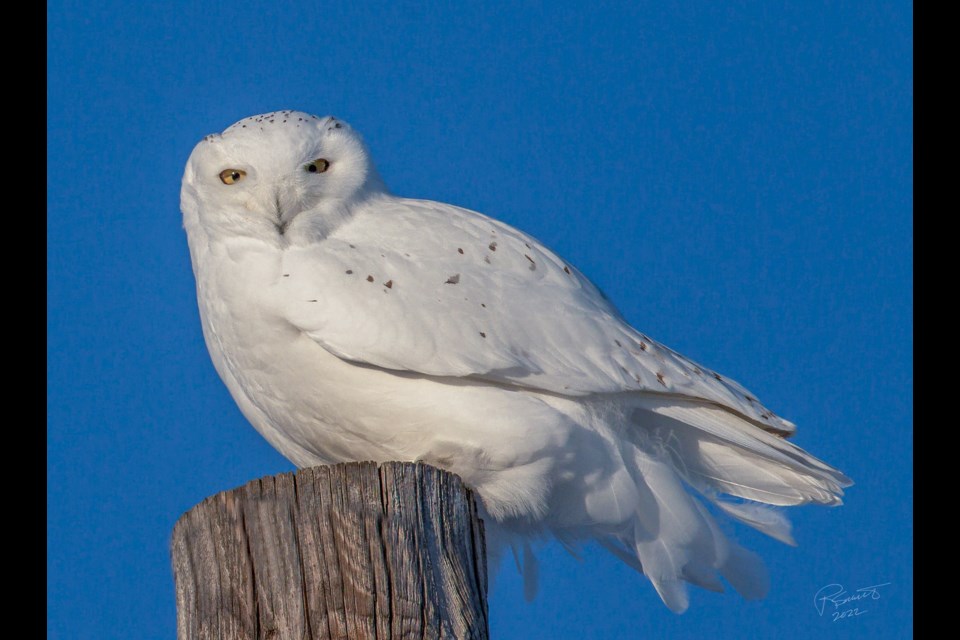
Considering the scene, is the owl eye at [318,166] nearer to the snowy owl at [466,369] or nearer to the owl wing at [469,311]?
the snowy owl at [466,369]

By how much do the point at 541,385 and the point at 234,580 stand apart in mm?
1632

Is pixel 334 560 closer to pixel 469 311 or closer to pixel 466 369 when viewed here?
pixel 466 369

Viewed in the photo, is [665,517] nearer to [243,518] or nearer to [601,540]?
[601,540]

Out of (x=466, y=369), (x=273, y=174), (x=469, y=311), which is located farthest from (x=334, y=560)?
(x=273, y=174)

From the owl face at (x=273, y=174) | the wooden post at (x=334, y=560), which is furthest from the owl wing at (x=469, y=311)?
the wooden post at (x=334, y=560)

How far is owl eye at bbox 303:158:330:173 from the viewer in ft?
17.5

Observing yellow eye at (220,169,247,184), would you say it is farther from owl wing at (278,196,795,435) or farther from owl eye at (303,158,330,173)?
owl wing at (278,196,795,435)

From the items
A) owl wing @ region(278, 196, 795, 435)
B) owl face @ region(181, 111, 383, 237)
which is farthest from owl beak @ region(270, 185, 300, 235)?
owl wing @ region(278, 196, 795, 435)

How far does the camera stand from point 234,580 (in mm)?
3676

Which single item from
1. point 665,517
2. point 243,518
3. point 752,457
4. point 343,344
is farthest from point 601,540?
point 243,518

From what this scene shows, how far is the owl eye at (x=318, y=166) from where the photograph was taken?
→ 533 cm

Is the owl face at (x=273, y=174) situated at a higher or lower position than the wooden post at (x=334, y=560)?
higher

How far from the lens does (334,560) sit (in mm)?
3600

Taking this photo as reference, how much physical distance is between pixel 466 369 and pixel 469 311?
1.07ft
